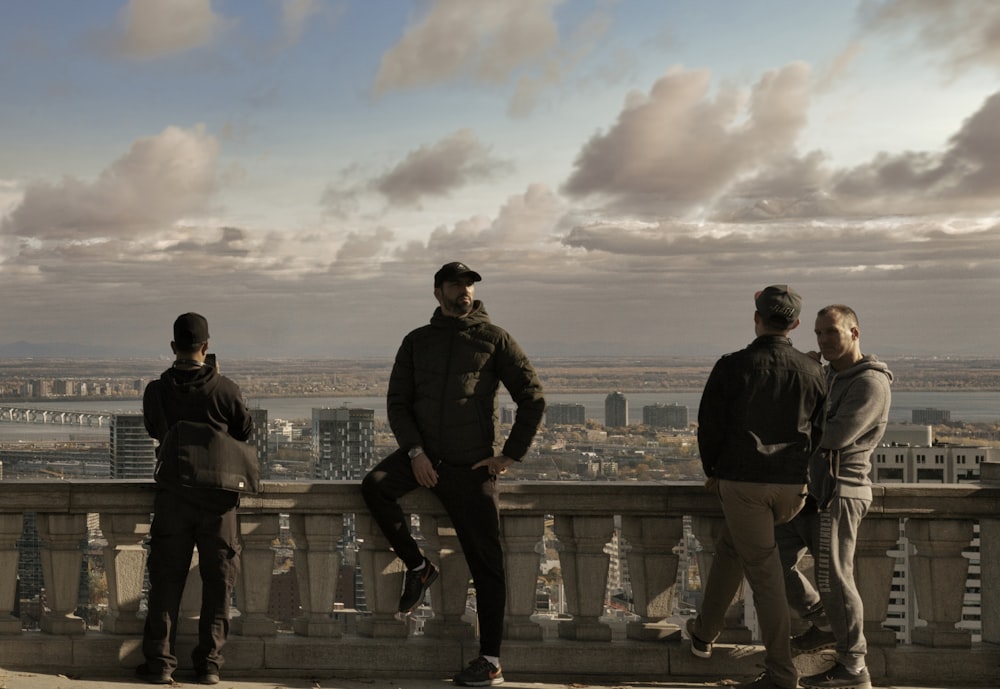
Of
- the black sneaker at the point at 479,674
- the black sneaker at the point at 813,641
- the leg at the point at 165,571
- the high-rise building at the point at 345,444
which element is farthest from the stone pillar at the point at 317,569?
the high-rise building at the point at 345,444

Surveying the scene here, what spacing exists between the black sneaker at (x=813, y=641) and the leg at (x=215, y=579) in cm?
369

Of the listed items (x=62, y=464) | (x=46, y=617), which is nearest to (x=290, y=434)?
(x=62, y=464)

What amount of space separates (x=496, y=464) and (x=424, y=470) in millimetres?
460

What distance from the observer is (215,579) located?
22.9 feet

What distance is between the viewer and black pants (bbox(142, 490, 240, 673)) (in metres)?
6.98

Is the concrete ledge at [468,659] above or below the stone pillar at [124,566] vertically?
below

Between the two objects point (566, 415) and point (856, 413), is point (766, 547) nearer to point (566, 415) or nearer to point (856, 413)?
point (856, 413)

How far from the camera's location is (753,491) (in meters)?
6.50

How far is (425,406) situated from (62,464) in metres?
35.6

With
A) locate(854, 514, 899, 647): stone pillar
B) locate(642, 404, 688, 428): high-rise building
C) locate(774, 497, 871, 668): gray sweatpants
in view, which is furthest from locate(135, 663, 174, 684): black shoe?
locate(642, 404, 688, 428): high-rise building

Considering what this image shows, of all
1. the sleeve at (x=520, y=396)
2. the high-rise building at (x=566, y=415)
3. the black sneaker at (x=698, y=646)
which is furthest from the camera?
the high-rise building at (x=566, y=415)

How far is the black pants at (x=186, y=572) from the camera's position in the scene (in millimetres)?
6977

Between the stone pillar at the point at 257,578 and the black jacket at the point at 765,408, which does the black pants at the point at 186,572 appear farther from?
the black jacket at the point at 765,408

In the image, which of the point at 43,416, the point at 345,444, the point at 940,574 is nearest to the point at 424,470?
the point at 940,574
